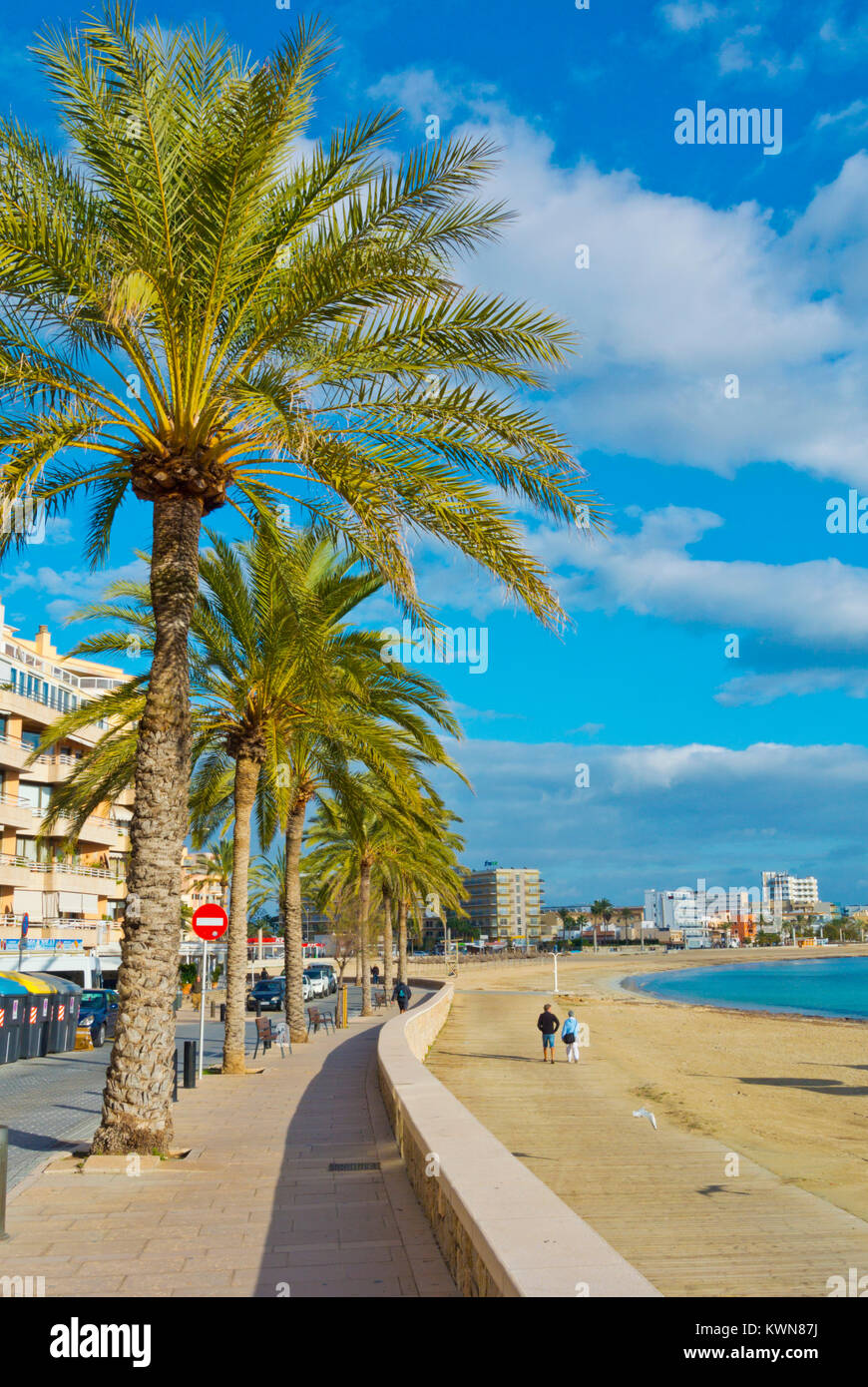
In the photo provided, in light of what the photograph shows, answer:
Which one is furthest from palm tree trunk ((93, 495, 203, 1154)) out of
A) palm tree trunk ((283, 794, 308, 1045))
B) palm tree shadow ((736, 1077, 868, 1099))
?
palm tree shadow ((736, 1077, 868, 1099))

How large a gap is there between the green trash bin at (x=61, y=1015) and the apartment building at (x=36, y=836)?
A: 1446 cm

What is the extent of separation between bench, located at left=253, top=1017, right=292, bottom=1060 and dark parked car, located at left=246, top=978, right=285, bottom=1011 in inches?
814

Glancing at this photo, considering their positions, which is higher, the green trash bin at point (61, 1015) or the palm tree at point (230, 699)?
the palm tree at point (230, 699)

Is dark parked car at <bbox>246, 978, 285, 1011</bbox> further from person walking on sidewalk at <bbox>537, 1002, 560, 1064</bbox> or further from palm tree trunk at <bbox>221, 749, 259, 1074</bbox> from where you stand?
palm tree trunk at <bbox>221, 749, 259, 1074</bbox>

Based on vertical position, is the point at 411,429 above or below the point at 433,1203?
above

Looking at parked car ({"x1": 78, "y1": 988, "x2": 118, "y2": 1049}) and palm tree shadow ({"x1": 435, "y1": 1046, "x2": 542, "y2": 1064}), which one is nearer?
palm tree shadow ({"x1": 435, "y1": 1046, "x2": 542, "y2": 1064})

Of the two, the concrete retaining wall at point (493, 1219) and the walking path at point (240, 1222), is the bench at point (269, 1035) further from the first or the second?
the concrete retaining wall at point (493, 1219)

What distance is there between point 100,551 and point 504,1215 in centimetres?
1040

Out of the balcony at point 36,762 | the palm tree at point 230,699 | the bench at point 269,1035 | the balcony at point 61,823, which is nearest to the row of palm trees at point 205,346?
the palm tree at point 230,699

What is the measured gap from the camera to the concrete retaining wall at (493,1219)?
3811 millimetres

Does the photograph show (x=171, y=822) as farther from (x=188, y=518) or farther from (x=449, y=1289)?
(x=449, y=1289)

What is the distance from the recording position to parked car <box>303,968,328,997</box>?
176ft

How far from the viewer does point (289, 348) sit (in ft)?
36.6
